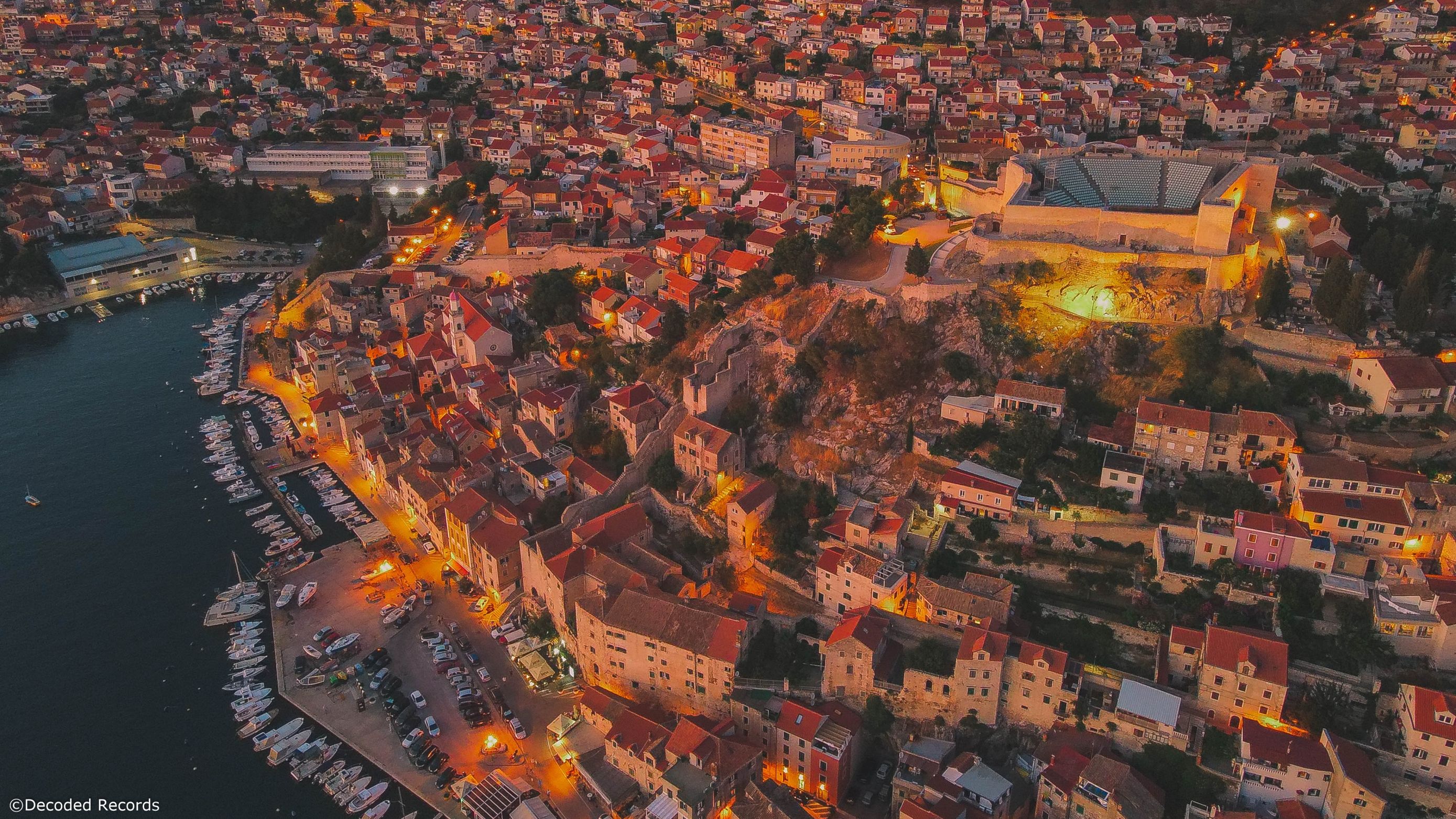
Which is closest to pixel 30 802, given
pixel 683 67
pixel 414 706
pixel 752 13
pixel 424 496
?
pixel 414 706

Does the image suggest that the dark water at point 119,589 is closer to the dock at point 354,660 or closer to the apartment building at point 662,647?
the dock at point 354,660

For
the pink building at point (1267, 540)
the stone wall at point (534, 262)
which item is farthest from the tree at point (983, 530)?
the stone wall at point (534, 262)

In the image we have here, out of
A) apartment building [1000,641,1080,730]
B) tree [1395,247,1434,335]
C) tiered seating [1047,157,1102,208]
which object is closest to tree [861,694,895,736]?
apartment building [1000,641,1080,730]

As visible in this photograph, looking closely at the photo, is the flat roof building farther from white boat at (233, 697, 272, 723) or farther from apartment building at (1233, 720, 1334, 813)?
apartment building at (1233, 720, 1334, 813)

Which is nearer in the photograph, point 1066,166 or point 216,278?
point 1066,166

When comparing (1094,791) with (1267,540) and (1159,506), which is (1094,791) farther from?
(1159,506)

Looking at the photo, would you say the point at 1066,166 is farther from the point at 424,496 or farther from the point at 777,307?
the point at 424,496
